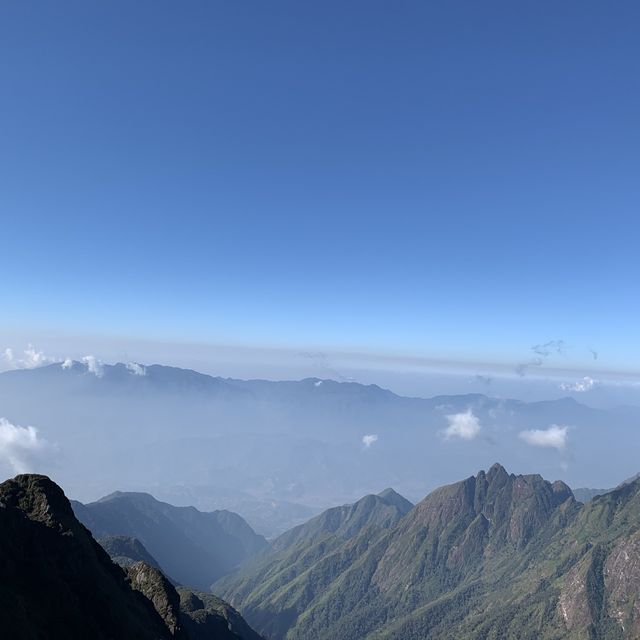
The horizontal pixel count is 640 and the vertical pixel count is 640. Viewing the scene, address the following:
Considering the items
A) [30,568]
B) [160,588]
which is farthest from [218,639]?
[30,568]

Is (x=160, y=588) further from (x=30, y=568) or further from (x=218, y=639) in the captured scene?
(x=218, y=639)

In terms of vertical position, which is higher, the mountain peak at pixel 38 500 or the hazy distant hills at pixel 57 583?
the mountain peak at pixel 38 500

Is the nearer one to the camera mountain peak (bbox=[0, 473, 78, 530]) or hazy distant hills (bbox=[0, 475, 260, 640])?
hazy distant hills (bbox=[0, 475, 260, 640])

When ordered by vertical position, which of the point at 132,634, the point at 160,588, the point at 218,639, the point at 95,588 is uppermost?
the point at 95,588

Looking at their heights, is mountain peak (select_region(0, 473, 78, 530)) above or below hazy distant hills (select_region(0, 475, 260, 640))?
above

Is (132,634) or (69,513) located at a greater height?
(69,513)

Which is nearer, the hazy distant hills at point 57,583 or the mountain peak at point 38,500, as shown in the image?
the hazy distant hills at point 57,583

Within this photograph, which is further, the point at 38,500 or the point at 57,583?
the point at 38,500

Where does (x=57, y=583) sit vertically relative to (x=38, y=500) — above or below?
below
